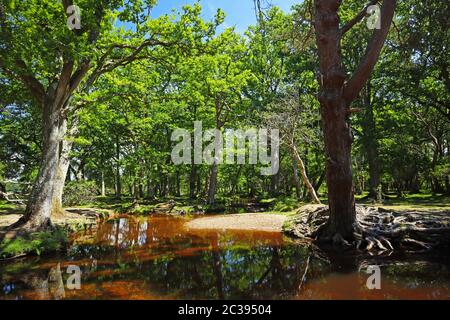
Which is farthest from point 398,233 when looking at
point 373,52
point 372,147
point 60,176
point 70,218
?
point 372,147

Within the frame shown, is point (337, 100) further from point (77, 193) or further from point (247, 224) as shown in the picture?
point (77, 193)

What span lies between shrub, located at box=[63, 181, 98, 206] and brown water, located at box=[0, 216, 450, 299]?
1569cm

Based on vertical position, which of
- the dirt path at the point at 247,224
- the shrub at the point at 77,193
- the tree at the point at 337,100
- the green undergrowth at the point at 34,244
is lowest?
the dirt path at the point at 247,224

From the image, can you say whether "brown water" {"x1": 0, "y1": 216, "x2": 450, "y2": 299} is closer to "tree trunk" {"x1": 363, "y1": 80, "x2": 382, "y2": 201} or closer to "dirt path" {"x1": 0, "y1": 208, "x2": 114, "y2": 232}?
"dirt path" {"x1": 0, "y1": 208, "x2": 114, "y2": 232}

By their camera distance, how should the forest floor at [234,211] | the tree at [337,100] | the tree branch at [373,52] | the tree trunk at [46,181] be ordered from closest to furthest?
the tree branch at [373,52], the tree at [337,100], the tree trunk at [46,181], the forest floor at [234,211]

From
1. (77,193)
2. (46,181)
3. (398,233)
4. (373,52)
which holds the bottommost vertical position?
(398,233)

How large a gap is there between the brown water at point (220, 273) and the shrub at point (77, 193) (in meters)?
15.7

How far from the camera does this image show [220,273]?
720 cm

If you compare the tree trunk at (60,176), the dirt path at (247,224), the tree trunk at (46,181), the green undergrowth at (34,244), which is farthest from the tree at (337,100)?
the tree trunk at (60,176)

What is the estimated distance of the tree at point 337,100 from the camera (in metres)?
9.30

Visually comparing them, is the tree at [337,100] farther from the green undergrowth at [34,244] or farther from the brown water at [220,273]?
the green undergrowth at [34,244]

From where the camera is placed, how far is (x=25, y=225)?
1080 cm

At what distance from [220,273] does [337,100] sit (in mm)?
5976
